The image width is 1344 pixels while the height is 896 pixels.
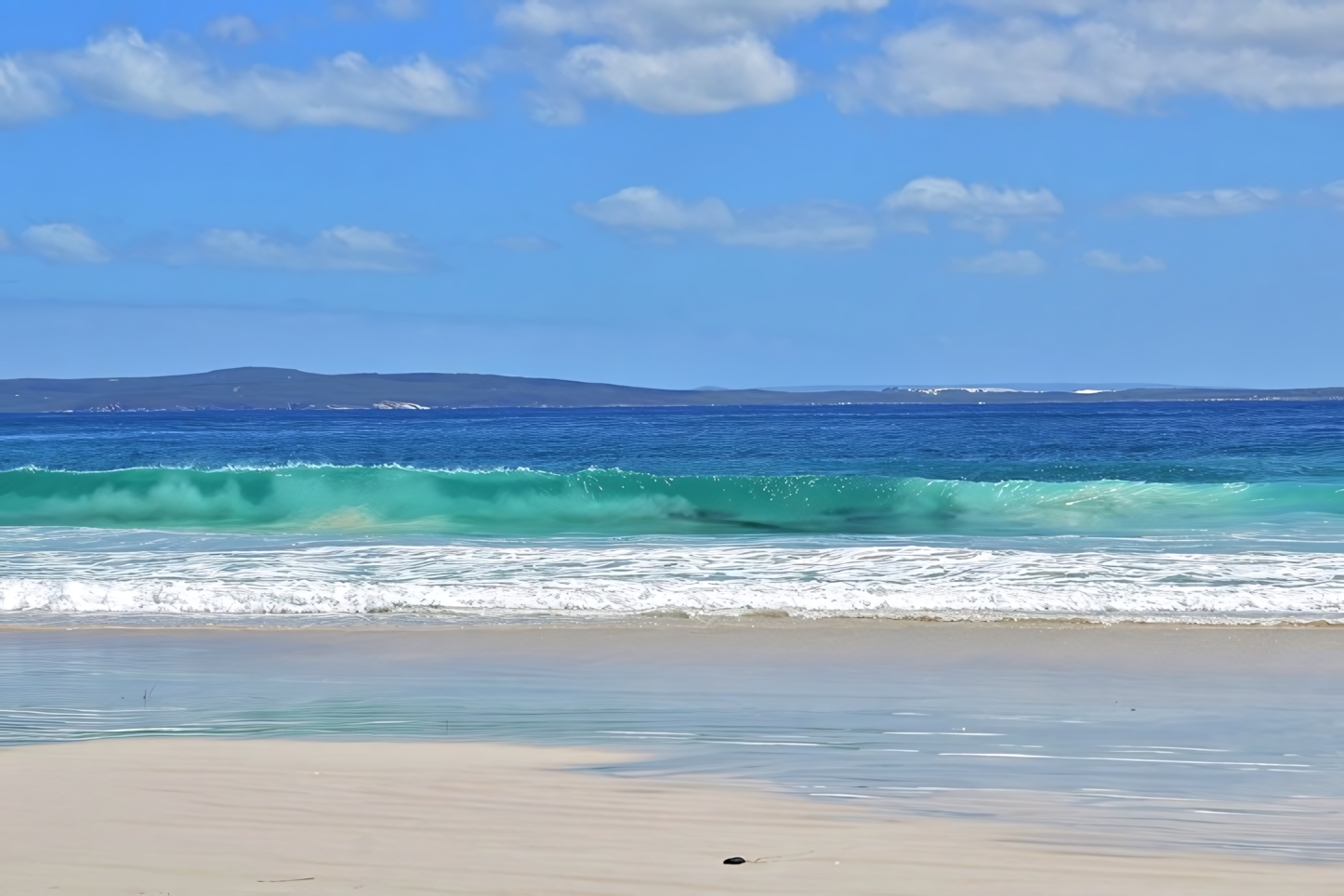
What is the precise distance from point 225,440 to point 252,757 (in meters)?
51.0

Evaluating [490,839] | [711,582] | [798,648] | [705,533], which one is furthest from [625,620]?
[705,533]

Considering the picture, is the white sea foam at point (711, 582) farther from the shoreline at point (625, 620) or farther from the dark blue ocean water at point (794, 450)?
the dark blue ocean water at point (794, 450)

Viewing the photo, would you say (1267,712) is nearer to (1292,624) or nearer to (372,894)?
(1292,624)

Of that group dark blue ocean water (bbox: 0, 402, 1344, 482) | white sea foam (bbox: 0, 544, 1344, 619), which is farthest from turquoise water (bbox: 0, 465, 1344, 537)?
dark blue ocean water (bbox: 0, 402, 1344, 482)

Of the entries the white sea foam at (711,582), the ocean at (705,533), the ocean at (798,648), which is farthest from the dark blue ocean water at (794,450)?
the white sea foam at (711,582)

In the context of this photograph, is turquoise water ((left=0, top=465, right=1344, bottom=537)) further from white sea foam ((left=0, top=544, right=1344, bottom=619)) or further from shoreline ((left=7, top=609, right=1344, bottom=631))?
shoreline ((left=7, top=609, right=1344, bottom=631))

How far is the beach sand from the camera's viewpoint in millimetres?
3979

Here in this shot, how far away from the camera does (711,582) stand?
459 inches

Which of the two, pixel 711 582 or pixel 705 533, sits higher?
pixel 711 582

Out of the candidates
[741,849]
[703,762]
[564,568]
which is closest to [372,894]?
[741,849]

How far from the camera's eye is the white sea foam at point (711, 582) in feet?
34.5

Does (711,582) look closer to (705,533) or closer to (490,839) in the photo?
(490,839)

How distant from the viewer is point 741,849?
4312mm

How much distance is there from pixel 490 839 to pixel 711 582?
7273 millimetres
